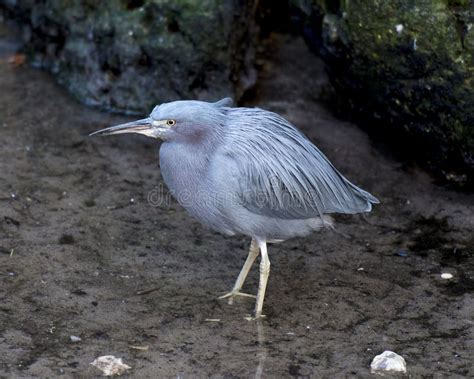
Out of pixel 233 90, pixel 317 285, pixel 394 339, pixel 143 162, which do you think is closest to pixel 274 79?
pixel 233 90

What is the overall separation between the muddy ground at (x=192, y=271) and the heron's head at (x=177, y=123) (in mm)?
1061

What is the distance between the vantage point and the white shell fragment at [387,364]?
475 centimetres

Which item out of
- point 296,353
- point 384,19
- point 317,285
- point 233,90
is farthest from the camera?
point 233,90

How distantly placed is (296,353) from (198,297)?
0.91m

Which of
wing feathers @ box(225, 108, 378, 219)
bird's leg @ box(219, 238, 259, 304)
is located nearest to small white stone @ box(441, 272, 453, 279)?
wing feathers @ box(225, 108, 378, 219)

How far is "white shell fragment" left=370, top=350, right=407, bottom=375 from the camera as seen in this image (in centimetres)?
475

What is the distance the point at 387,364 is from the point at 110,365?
60.5 inches

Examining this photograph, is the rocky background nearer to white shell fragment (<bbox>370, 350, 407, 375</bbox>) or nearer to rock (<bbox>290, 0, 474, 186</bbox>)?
rock (<bbox>290, 0, 474, 186</bbox>)

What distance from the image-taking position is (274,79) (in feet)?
27.7

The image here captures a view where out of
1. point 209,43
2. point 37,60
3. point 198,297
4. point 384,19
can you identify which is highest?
point 384,19

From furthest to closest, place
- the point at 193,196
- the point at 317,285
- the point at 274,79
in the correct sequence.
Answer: the point at 274,79, the point at 317,285, the point at 193,196

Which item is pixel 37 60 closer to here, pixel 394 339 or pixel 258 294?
pixel 258 294

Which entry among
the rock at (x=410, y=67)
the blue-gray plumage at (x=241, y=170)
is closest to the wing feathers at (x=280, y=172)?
the blue-gray plumage at (x=241, y=170)

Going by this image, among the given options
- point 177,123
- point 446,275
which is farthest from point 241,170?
point 446,275
